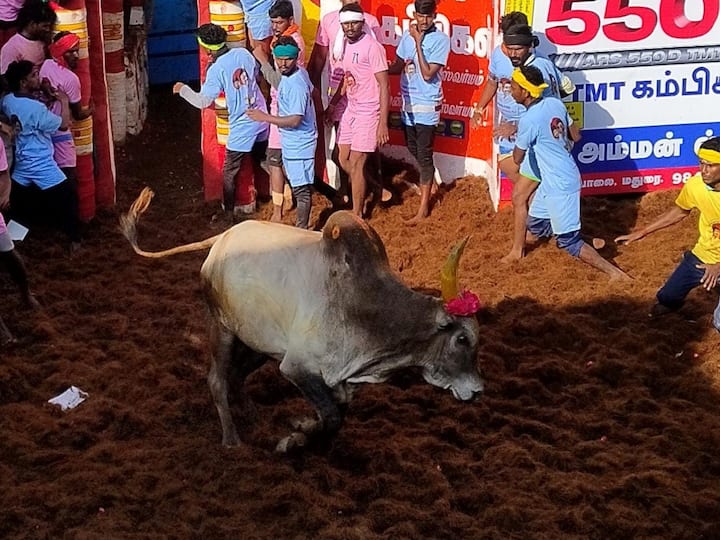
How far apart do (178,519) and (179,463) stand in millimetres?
575

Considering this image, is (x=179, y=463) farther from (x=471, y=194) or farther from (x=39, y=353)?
(x=471, y=194)

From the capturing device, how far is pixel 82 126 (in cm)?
949

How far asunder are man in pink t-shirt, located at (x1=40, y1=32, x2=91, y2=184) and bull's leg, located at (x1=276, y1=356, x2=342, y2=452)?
4.18 m

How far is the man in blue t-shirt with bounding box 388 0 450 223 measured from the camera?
31.1ft

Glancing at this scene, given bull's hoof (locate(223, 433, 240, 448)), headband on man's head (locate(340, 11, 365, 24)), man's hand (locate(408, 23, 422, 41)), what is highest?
headband on man's head (locate(340, 11, 365, 24))

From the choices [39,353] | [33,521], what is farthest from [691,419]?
[39,353]

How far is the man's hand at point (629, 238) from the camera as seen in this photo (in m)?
8.27

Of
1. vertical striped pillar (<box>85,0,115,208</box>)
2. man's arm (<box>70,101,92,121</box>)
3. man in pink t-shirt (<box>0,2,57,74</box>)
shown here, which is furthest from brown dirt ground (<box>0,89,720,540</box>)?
man in pink t-shirt (<box>0,2,57,74</box>)

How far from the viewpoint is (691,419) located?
6.61 meters

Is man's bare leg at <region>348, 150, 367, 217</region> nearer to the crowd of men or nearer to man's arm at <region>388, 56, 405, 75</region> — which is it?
the crowd of men

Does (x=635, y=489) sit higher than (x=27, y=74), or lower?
lower

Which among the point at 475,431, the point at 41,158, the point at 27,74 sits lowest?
the point at 475,431

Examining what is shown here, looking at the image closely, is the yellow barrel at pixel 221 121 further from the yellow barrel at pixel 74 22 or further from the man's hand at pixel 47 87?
the man's hand at pixel 47 87

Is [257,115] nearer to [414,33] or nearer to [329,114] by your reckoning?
[329,114]
